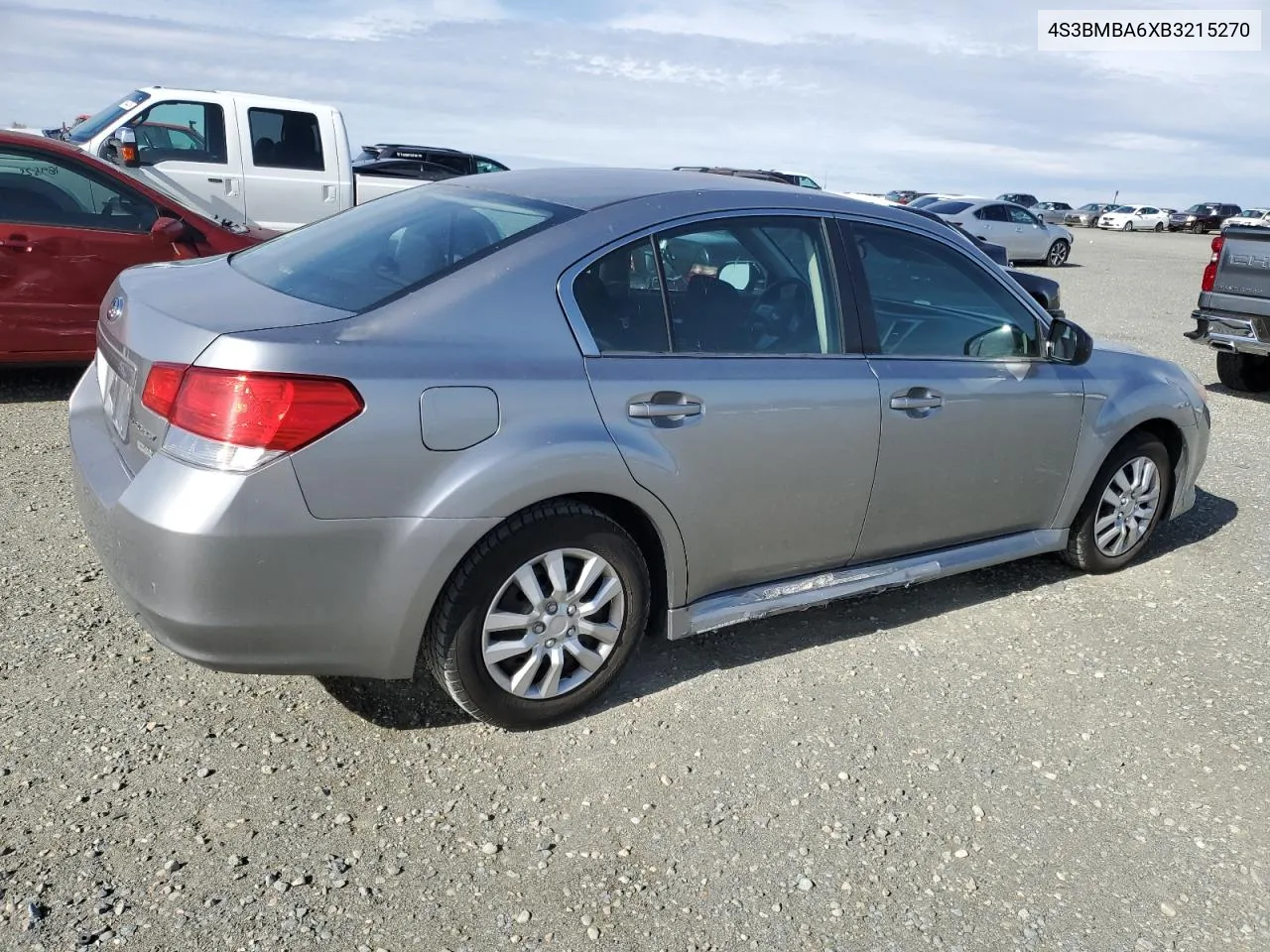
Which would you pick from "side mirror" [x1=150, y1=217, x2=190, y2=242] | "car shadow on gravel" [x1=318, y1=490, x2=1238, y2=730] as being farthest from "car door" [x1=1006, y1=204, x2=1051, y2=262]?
"side mirror" [x1=150, y1=217, x2=190, y2=242]

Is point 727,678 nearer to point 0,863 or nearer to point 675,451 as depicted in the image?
point 675,451

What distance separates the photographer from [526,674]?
3211 millimetres

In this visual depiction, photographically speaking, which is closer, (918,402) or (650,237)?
(650,237)

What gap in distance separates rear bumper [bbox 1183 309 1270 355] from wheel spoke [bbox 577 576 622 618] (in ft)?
24.7

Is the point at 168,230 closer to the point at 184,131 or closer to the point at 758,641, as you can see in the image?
the point at 184,131

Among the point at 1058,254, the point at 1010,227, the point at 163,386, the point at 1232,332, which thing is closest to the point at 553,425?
the point at 163,386

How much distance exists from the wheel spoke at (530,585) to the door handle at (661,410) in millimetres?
540

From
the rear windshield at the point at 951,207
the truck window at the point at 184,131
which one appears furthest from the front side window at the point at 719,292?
the rear windshield at the point at 951,207

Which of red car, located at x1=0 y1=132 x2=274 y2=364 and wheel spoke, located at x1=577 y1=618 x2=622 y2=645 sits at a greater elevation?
red car, located at x1=0 y1=132 x2=274 y2=364

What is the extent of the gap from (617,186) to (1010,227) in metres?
23.0

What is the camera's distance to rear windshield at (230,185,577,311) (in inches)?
123

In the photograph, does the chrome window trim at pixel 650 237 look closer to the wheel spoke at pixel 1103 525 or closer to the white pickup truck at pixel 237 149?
the wheel spoke at pixel 1103 525

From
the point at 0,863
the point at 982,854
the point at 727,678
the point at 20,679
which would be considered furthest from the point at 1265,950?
the point at 20,679

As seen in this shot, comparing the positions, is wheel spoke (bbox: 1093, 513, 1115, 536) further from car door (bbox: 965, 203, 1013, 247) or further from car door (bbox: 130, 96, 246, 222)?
car door (bbox: 965, 203, 1013, 247)
